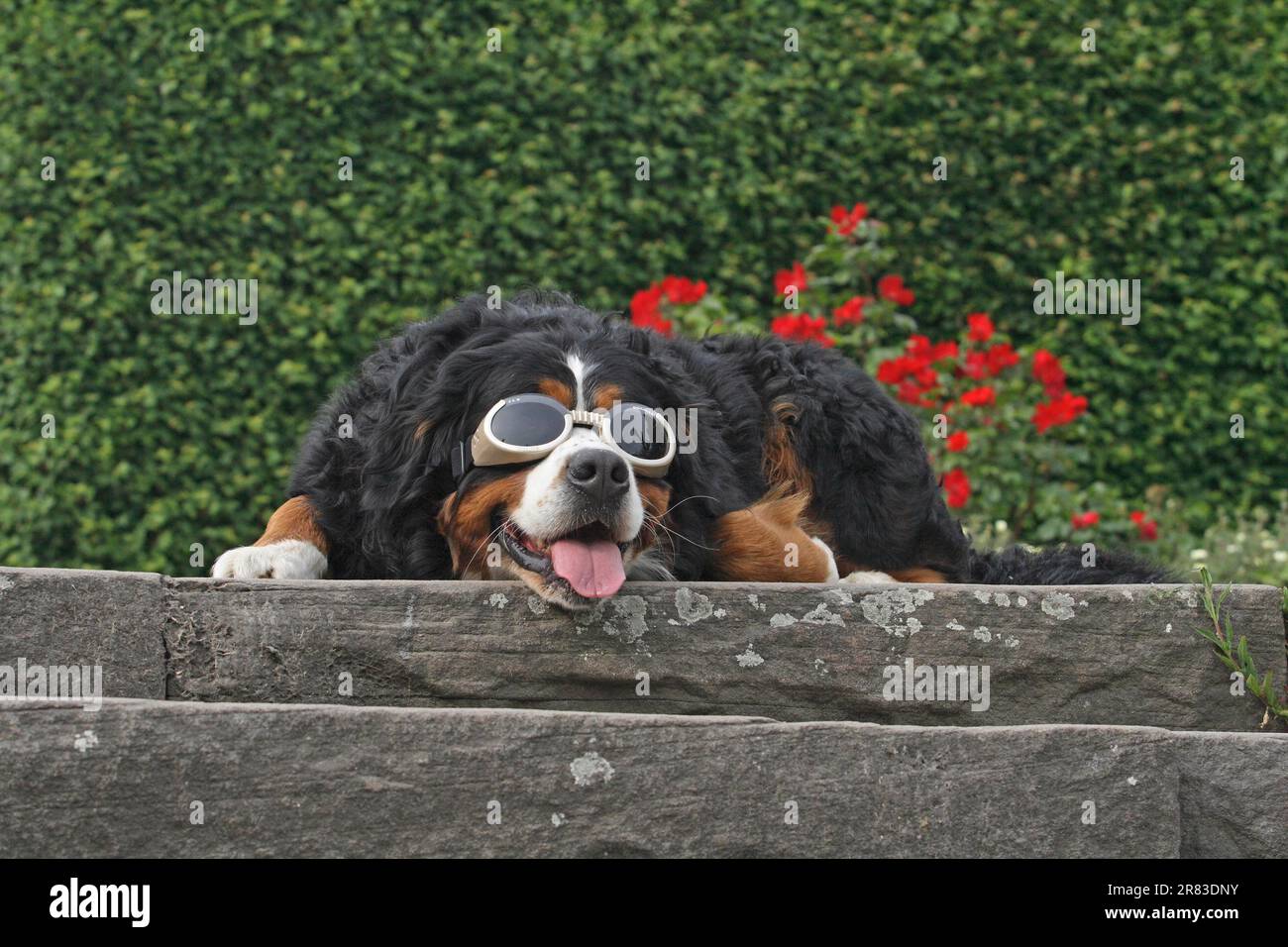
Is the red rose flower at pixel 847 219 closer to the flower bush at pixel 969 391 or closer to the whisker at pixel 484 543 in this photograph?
the flower bush at pixel 969 391

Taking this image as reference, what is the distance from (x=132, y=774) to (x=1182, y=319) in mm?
6170

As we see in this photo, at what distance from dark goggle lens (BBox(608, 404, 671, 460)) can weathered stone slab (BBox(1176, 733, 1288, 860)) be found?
1.39m

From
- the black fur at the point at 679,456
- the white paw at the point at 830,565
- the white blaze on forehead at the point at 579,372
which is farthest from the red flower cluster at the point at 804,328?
the white blaze on forehead at the point at 579,372

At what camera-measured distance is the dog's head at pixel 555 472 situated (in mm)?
3477

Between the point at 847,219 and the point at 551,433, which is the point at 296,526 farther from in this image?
the point at 847,219

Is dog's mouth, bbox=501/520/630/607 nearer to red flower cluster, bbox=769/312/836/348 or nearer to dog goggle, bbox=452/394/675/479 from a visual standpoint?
dog goggle, bbox=452/394/675/479

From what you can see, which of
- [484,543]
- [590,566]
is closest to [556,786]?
[590,566]

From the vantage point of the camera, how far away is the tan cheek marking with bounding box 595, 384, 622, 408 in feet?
12.5

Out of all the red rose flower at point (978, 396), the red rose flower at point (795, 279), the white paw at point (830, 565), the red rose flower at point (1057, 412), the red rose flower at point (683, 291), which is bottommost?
the white paw at point (830, 565)

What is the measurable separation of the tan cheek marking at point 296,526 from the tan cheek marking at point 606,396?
0.88 meters

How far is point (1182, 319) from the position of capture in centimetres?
757

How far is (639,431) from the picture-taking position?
12.2ft

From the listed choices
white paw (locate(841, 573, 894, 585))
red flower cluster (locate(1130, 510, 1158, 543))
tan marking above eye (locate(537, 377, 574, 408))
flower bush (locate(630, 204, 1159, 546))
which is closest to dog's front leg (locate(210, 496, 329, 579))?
tan marking above eye (locate(537, 377, 574, 408))

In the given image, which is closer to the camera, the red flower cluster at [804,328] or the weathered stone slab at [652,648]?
the weathered stone slab at [652,648]
